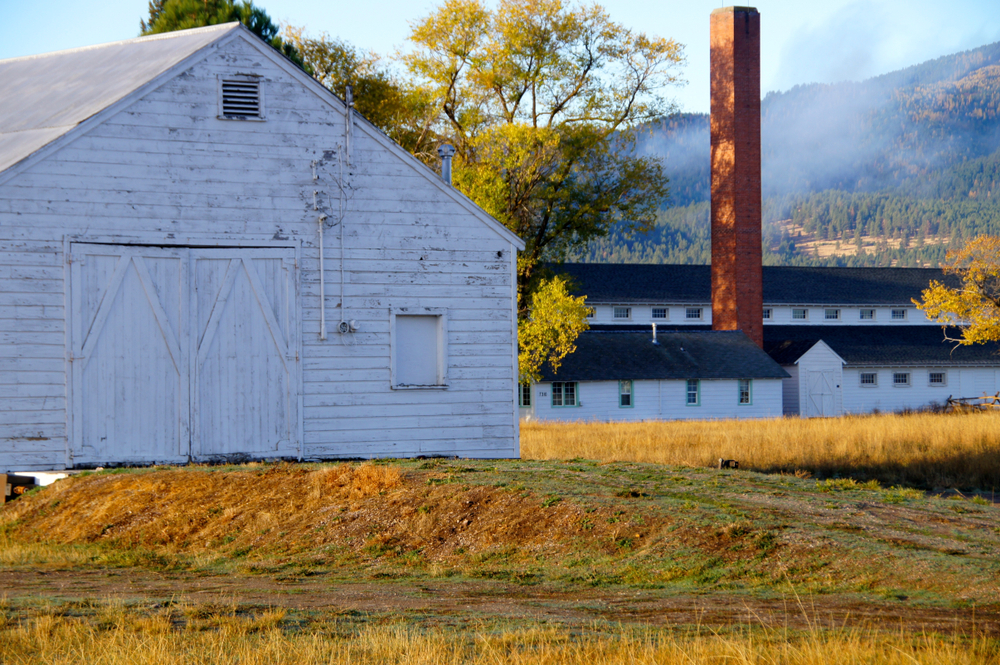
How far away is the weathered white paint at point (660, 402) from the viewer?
45.3m

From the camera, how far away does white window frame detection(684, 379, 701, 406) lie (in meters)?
47.7

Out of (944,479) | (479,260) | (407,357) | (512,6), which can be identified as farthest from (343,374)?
(512,6)

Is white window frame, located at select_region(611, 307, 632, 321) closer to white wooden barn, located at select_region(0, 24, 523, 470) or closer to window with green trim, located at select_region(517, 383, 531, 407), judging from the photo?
window with green trim, located at select_region(517, 383, 531, 407)

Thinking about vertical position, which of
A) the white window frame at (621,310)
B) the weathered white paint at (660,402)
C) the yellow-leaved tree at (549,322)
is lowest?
the weathered white paint at (660,402)

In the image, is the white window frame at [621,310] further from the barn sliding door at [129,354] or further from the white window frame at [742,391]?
the barn sliding door at [129,354]

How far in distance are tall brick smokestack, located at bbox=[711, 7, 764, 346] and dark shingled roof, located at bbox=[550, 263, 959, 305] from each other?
424 inches

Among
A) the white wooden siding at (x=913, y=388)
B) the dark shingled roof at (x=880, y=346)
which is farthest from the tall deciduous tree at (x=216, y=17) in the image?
the white wooden siding at (x=913, y=388)

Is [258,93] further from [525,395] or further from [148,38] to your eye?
[525,395]

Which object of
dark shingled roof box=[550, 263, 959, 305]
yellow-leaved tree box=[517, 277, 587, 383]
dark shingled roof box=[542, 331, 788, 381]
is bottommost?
dark shingled roof box=[542, 331, 788, 381]

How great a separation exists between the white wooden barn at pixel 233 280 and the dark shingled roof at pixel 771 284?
132 feet

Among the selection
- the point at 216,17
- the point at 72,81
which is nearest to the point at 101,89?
the point at 72,81

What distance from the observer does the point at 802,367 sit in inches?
2082

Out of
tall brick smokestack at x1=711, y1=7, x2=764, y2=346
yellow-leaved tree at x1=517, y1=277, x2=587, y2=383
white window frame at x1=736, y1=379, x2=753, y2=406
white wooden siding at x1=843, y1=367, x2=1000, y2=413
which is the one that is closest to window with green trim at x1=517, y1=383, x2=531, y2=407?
yellow-leaved tree at x1=517, y1=277, x2=587, y2=383

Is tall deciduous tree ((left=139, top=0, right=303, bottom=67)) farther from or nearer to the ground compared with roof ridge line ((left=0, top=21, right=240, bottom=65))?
farther from the ground
